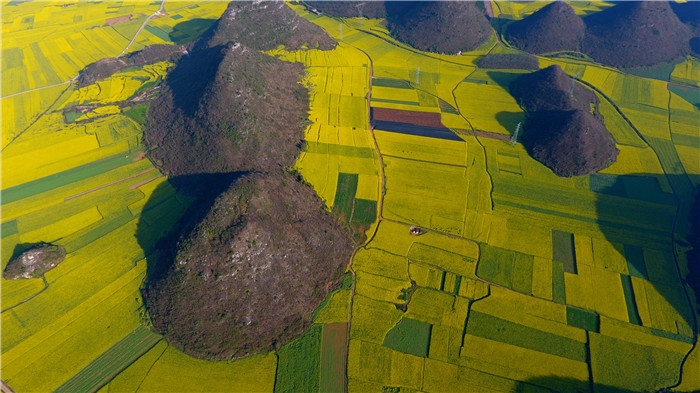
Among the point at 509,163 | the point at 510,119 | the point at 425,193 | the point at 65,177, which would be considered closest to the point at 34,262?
the point at 65,177

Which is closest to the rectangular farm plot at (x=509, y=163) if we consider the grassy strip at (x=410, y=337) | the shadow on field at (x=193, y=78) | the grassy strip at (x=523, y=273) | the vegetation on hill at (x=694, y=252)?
the grassy strip at (x=523, y=273)

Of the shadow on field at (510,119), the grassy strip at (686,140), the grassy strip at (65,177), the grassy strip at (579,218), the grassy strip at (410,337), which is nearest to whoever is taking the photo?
the grassy strip at (410,337)

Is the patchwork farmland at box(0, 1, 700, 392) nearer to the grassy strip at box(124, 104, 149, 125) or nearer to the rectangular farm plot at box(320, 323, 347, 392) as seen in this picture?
the rectangular farm plot at box(320, 323, 347, 392)

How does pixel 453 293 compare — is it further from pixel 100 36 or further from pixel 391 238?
pixel 100 36

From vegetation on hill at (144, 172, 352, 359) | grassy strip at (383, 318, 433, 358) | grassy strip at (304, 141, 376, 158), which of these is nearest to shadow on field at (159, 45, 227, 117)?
grassy strip at (304, 141, 376, 158)

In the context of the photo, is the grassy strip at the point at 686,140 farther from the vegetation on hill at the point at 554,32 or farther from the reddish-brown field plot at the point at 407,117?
the reddish-brown field plot at the point at 407,117
